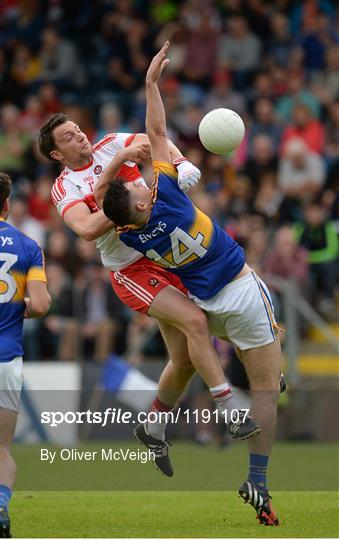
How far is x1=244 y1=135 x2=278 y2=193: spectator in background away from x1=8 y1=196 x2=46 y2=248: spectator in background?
2928mm

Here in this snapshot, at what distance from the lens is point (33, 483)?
1137 cm

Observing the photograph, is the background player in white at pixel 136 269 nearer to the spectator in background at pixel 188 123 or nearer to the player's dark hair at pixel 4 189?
the player's dark hair at pixel 4 189

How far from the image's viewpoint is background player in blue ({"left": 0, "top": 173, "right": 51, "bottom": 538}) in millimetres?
8297

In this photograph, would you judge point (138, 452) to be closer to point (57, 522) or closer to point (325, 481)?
point (57, 522)

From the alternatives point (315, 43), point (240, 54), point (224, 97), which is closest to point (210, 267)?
point (224, 97)

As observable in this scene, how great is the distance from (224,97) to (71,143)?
986 centimetres

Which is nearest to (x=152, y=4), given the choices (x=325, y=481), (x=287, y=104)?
(x=287, y=104)

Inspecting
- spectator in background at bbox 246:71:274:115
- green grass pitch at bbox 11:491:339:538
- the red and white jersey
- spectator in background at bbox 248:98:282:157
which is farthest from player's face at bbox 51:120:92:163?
spectator in background at bbox 246:71:274:115

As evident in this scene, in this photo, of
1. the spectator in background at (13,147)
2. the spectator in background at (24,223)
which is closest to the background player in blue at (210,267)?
the spectator in background at (24,223)

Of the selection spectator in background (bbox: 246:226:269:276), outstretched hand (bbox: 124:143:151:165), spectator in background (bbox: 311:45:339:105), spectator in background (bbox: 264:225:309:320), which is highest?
outstretched hand (bbox: 124:143:151:165)

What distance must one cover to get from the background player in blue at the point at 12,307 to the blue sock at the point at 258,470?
1.80 m

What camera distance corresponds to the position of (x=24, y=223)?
59.1 ft

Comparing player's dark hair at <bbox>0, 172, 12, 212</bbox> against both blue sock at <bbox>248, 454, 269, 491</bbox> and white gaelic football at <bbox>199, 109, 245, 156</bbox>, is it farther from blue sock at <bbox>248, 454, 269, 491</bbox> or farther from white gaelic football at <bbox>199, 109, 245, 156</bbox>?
blue sock at <bbox>248, 454, 269, 491</bbox>

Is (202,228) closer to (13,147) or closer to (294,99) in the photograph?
(294,99)
